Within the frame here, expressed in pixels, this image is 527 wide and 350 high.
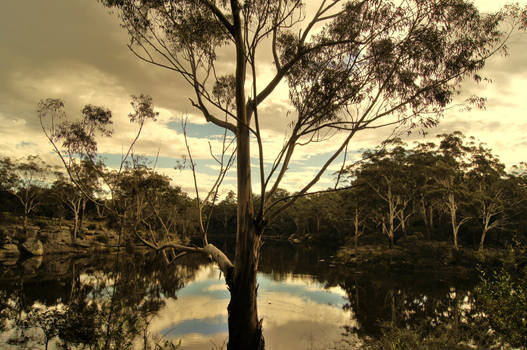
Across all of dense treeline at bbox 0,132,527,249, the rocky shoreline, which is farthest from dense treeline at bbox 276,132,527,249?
the rocky shoreline

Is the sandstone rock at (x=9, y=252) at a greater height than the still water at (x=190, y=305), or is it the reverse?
the sandstone rock at (x=9, y=252)

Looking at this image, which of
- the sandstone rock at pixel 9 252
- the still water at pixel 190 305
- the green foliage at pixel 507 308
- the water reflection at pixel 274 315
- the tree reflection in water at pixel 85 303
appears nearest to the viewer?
the green foliage at pixel 507 308

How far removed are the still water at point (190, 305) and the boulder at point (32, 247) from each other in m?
3.84

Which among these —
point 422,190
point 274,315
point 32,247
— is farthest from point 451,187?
point 32,247

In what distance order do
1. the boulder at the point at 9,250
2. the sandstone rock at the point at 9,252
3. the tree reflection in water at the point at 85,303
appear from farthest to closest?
the boulder at the point at 9,250 < the sandstone rock at the point at 9,252 < the tree reflection in water at the point at 85,303

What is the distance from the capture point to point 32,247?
83.9 ft

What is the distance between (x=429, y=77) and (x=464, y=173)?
22.4 m

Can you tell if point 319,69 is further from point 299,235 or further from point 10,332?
point 299,235

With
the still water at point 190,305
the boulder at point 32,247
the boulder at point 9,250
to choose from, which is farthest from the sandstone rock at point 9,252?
the still water at point 190,305

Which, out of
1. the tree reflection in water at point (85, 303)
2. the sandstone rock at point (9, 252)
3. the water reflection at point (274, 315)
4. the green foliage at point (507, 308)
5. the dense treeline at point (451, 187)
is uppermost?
the dense treeline at point (451, 187)

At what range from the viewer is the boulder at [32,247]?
25.3 metres

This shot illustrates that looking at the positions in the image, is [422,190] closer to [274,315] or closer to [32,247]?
[274,315]

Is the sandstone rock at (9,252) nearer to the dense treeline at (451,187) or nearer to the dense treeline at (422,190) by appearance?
the dense treeline at (422,190)

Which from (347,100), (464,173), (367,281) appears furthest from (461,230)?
(347,100)
